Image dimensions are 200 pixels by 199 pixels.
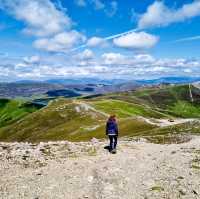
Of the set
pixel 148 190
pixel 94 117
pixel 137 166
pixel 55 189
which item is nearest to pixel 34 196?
pixel 55 189

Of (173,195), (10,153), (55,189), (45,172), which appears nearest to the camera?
(173,195)

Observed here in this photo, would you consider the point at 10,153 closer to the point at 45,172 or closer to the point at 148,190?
the point at 45,172

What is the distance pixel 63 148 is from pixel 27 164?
7243 mm

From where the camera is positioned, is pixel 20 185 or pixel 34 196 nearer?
pixel 34 196

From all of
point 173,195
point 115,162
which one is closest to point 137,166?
point 115,162

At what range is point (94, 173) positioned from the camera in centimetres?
2816

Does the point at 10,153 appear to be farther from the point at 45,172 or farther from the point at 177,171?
the point at 177,171

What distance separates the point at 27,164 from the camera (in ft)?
105

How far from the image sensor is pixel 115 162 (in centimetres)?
3309

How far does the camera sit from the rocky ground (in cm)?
2298

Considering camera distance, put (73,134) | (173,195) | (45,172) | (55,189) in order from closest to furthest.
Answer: (173,195), (55,189), (45,172), (73,134)

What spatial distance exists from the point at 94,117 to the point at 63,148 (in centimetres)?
15654

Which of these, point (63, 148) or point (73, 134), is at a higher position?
point (63, 148)

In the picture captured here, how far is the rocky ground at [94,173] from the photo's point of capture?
2298 centimetres
